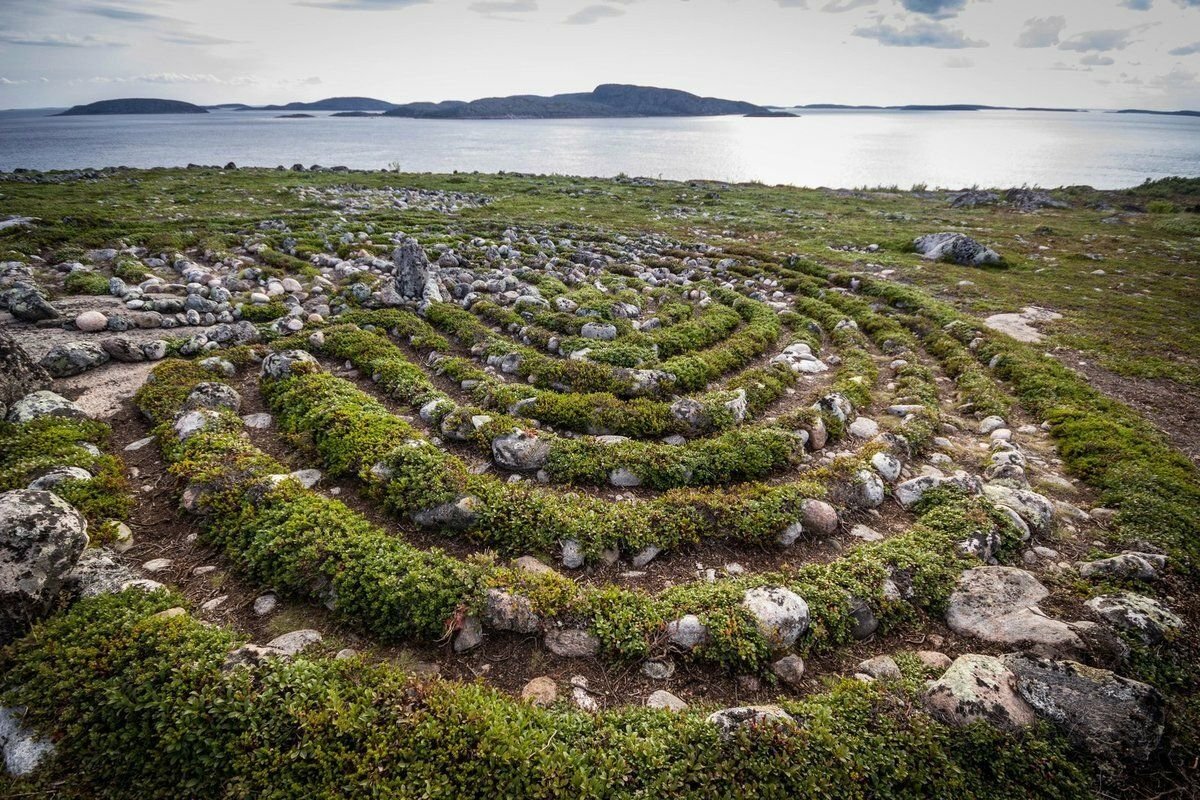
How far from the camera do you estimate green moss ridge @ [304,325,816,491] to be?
27.5 ft

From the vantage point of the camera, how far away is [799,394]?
11930mm

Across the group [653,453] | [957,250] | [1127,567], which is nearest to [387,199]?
[957,250]

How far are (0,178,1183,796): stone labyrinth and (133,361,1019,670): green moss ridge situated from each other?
0.12 ft

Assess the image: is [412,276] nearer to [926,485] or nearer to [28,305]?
[28,305]

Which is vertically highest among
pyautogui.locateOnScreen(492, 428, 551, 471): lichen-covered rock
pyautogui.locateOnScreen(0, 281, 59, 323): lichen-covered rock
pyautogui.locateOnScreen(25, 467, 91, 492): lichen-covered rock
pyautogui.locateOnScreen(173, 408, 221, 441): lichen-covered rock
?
pyautogui.locateOnScreen(0, 281, 59, 323): lichen-covered rock

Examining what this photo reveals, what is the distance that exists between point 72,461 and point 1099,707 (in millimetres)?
12197

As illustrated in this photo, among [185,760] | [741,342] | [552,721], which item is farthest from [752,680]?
[741,342]

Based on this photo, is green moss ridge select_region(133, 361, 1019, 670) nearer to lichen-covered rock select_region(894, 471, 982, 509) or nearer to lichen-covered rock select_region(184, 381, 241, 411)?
lichen-covered rock select_region(894, 471, 982, 509)

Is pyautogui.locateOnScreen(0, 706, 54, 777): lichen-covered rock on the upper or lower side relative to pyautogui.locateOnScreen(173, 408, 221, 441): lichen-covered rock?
lower

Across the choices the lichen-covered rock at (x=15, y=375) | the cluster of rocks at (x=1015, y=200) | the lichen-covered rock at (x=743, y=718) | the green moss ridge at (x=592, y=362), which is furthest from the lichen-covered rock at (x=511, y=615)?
the cluster of rocks at (x=1015, y=200)

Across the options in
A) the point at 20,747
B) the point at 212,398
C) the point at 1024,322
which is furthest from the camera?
the point at 1024,322

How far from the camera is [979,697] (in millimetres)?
4875

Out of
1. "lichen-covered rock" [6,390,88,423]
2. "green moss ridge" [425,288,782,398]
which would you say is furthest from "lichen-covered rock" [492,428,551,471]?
"lichen-covered rock" [6,390,88,423]

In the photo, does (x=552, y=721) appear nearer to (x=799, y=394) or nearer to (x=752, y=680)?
(x=752, y=680)
